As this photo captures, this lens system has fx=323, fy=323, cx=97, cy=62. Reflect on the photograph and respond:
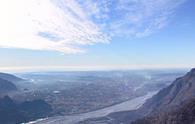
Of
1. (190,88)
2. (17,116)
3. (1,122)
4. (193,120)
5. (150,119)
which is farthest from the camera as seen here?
(17,116)

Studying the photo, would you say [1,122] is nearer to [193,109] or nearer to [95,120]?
[95,120]

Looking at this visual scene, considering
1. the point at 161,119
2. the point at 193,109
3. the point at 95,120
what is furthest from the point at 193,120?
the point at 95,120

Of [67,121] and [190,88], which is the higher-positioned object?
[190,88]

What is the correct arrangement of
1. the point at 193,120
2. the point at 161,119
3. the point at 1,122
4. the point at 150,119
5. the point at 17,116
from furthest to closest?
the point at 17,116 → the point at 1,122 → the point at 150,119 → the point at 161,119 → the point at 193,120

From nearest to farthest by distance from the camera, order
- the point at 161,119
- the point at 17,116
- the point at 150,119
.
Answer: the point at 161,119
the point at 150,119
the point at 17,116

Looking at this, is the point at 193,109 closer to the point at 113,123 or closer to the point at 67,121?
the point at 113,123

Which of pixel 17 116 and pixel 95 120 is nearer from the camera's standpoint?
pixel 95 120

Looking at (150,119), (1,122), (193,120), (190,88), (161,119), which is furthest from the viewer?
(1,122)

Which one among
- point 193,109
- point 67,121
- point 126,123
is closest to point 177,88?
point 126,123

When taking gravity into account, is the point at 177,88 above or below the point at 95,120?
above
